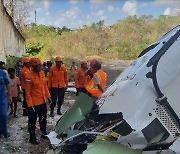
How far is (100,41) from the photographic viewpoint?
38.4 metres

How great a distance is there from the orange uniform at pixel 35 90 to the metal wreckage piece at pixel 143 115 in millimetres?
2511

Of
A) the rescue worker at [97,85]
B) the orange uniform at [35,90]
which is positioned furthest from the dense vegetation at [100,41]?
the rescue worker at [97,85]

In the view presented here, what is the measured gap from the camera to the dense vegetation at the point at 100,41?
122 ft

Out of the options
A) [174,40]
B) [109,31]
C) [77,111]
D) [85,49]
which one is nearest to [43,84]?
[77,111]

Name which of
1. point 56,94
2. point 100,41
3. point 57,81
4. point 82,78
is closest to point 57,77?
point 57,81

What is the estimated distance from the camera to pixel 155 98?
147 inches

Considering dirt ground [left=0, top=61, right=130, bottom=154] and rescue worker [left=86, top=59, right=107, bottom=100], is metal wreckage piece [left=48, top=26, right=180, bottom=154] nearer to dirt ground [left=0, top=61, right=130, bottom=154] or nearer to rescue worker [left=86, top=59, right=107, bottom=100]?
rescue worker [left=86, top=59, right=107, bottom=100]

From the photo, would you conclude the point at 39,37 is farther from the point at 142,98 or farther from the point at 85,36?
the point at 142,98

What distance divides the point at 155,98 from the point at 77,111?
4.60 feet

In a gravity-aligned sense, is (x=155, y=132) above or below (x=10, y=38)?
below

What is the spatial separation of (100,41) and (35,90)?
3190 cm

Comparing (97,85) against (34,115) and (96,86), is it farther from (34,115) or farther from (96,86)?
(34,115)

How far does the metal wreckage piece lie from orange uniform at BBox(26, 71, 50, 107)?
2511mm

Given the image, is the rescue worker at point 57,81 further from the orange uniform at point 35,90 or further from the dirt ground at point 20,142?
the orange uniform at point 35,90
